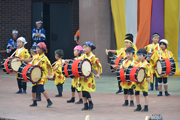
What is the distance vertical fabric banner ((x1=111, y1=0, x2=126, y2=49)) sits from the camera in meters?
16.9

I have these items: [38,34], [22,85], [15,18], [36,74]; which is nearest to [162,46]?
[36,74]

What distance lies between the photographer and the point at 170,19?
1633cm

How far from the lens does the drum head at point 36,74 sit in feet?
29.0

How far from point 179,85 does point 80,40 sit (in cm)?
590

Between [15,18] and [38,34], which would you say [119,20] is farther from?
[15,18]

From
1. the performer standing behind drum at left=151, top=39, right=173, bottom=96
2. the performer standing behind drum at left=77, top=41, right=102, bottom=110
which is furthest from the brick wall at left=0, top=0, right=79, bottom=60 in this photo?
the performer standing behind drum at left=77, top=41, right=102, bottom=110

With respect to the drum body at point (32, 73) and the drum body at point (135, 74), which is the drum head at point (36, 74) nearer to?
the drum body at point (32, 73)

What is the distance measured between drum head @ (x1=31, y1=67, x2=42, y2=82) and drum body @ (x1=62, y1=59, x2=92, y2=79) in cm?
81

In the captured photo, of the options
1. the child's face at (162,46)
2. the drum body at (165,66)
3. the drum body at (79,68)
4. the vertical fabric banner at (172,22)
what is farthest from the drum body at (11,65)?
the vertical fabric banner at (172,22)

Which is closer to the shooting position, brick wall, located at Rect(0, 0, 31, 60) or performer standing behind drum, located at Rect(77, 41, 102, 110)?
performer standing behind drum, located at Rect(77, 41, 102, 110)

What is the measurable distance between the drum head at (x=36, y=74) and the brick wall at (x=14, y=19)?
11.6 m

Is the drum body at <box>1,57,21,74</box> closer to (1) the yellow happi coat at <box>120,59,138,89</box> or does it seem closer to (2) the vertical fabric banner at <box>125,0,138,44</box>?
(1) the yellow happi coat at <box>120,59,138,89</box>

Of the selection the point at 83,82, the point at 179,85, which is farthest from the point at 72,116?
the point at 179,85

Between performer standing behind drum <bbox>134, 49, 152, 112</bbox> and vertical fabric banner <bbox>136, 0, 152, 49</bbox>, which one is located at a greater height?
vertical fabric banner <bbox>136, 0, 152, 49</bbox>
